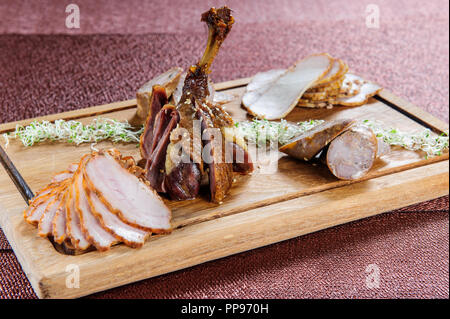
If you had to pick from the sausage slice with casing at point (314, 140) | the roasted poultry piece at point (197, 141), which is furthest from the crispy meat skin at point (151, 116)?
the sausage slice with casing at point (314, 140)

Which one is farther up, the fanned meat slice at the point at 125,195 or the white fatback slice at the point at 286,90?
the white fatback slice at the point at 286,90

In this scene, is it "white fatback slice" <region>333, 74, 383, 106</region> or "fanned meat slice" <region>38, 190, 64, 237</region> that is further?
"white fatback slice" <region>333, 74, 383, 106</region>

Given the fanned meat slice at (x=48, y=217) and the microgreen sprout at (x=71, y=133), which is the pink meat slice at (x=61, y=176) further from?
the microgreen sprout at (x=71, y=133)

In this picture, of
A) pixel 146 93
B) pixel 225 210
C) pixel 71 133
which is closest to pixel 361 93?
pixel 146 93

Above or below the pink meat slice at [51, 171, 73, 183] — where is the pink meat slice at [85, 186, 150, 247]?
below

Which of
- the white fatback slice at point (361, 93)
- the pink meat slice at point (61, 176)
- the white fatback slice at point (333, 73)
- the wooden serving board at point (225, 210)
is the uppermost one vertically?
the white fatback slice at point (333, 73)

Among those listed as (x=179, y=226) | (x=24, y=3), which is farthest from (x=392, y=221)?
(x=24, y=3)

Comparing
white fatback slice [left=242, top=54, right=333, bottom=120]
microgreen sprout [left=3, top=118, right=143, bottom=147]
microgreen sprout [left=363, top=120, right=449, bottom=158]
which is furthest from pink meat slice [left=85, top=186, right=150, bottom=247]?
microgreen sprout [left=363, top=120, right=449, bottom=158]

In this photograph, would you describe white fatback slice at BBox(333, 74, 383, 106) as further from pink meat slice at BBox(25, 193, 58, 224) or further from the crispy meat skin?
pink meat slice at BBox(25, 193, 58, 224)

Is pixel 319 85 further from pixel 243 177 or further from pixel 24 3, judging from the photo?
pixel 24 3
